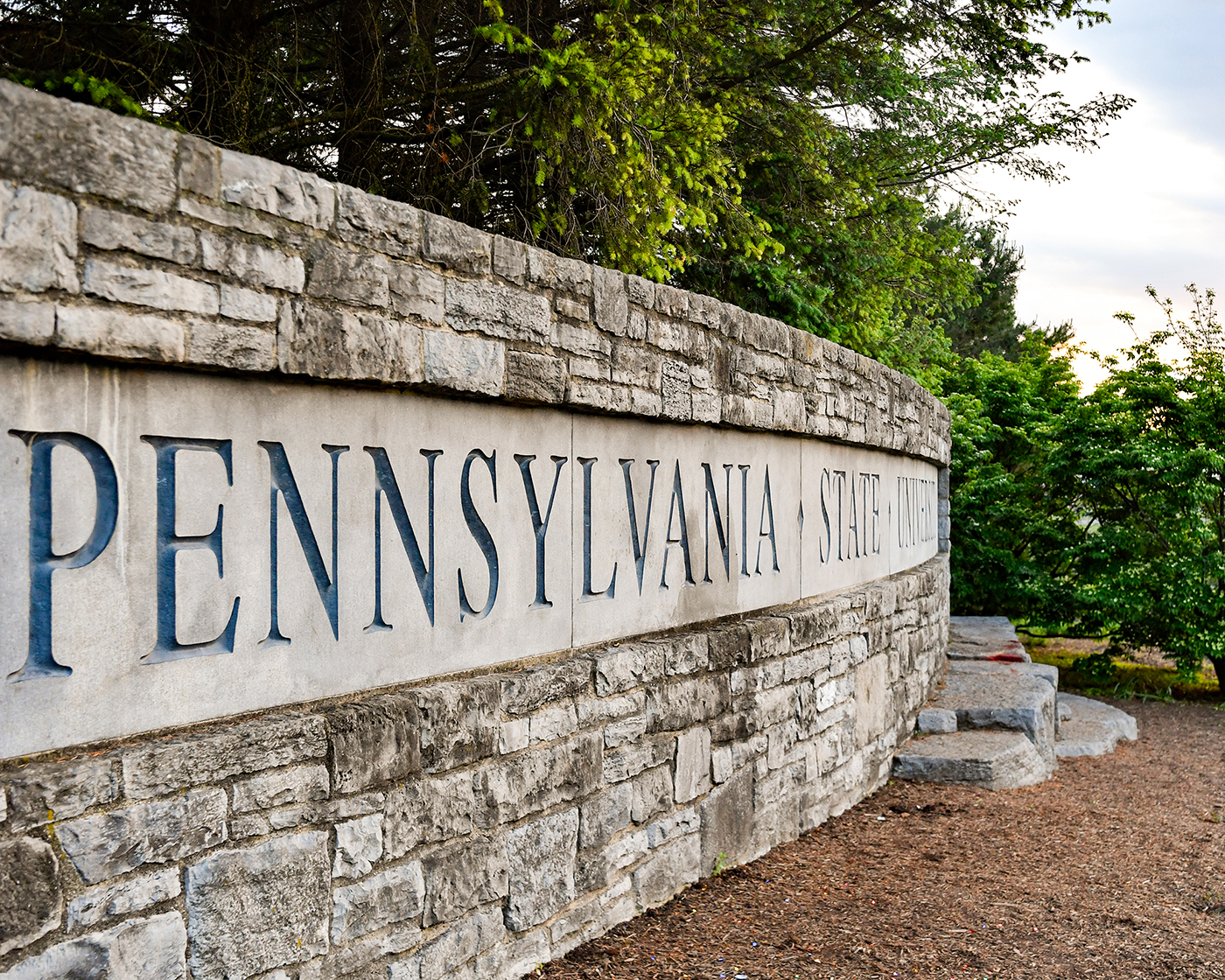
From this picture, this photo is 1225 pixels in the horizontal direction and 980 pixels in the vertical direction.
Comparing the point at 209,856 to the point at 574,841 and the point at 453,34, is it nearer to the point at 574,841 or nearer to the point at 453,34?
the point at 574,841

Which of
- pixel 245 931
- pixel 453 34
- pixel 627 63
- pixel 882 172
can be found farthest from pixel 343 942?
pixel 882 172

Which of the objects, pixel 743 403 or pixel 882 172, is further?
pixel 882 172

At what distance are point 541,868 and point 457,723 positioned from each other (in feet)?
2.22

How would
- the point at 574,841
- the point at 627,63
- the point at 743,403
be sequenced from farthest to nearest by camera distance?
the point at 627,63 → the point at 743,403 → the point at 574,841

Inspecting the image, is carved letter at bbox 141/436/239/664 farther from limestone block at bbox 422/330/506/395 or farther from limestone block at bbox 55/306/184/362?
limestone block at bbox 422/330/506/395

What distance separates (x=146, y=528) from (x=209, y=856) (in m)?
0.73

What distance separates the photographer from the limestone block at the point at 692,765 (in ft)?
12.8

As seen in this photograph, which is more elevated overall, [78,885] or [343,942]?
[78,885]

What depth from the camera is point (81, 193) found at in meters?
2.01

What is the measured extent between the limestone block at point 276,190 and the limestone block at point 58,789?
1.26 metres

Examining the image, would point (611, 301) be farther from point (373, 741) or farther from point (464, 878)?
point (464, 878)

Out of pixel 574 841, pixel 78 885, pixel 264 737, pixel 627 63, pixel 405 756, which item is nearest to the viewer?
pixel 78 885

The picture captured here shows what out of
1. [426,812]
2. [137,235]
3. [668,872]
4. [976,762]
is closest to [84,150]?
[137,235]

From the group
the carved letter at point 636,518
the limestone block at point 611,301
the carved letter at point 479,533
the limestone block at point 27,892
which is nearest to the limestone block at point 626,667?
the carved letter at point 636,518
